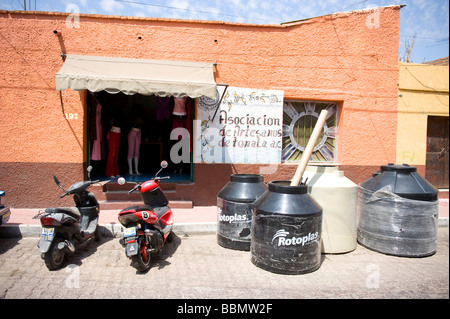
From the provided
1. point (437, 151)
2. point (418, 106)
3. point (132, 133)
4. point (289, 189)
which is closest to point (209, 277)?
point (289, 189)

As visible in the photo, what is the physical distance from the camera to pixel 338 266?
3.97 meters

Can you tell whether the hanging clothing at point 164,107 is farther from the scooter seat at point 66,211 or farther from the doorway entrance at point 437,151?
the doorway entrance at point 437,151

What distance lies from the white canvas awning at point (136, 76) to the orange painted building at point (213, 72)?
1.39 ft

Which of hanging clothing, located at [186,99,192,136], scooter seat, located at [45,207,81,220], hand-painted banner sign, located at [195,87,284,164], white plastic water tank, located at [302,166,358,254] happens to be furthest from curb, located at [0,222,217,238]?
hanging clothing, located at [186,99,192,136]

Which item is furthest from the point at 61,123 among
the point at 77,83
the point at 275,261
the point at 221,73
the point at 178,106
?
the point at 275,261

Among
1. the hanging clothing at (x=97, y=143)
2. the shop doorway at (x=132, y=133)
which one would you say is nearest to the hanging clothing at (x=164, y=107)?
the shop doorway at (x=132, y=133)

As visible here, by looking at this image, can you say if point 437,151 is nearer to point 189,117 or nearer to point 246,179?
point 246,179

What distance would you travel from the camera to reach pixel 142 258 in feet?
12.1

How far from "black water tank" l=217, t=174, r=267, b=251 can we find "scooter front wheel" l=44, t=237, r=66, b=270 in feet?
7.52

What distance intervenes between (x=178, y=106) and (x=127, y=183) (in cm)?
227

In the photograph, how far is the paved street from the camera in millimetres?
3186

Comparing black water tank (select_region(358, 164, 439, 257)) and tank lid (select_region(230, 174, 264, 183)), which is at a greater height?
tank lid (select_region(230, 174, 264, 183))

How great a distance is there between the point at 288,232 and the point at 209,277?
1146mm

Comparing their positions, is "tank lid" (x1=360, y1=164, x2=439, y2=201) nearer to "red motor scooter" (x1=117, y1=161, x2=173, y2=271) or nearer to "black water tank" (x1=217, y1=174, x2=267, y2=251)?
"black water tank" (x1=217, y1=174, x2=267, y2=251)
